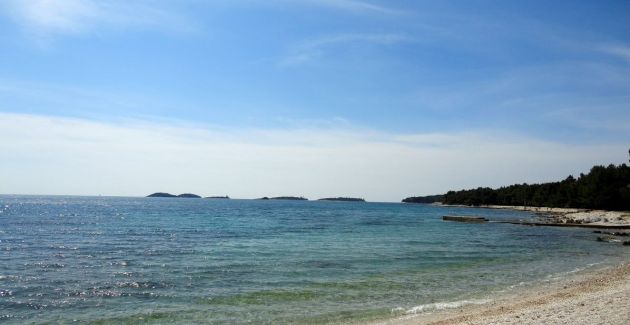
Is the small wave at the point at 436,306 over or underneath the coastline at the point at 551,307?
underneath

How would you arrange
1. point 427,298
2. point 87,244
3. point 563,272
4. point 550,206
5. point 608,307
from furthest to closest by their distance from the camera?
point 550,206 → point 87,244 → point 563,272 → point 427,298 → point 608,307

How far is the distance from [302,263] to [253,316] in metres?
13.2

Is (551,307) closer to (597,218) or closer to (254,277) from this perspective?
(254,277)

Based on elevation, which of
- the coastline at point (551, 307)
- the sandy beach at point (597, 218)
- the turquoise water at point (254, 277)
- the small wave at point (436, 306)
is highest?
the sandy beach at point (597, 218)

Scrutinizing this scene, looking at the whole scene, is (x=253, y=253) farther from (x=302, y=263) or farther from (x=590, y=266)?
(x=590, y=266)

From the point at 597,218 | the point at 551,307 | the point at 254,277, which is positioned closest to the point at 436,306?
the point at 551,307

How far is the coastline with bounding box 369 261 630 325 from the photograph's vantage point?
14250 mm

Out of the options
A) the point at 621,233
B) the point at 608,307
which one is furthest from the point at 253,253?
the point at 621,233

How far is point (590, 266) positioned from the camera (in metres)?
30.1

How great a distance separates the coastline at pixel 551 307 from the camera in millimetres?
14250

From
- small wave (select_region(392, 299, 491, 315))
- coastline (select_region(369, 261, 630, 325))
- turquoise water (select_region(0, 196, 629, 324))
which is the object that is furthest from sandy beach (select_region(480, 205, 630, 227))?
small wave (select_region(392, 299, 491, 315))

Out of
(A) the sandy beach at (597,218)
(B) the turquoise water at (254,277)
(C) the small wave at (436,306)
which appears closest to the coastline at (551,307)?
(C) the small wave at (436,306)

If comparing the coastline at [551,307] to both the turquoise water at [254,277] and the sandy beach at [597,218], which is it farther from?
the sandy beach at [597,218]

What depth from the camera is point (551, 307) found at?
53.9 feet
